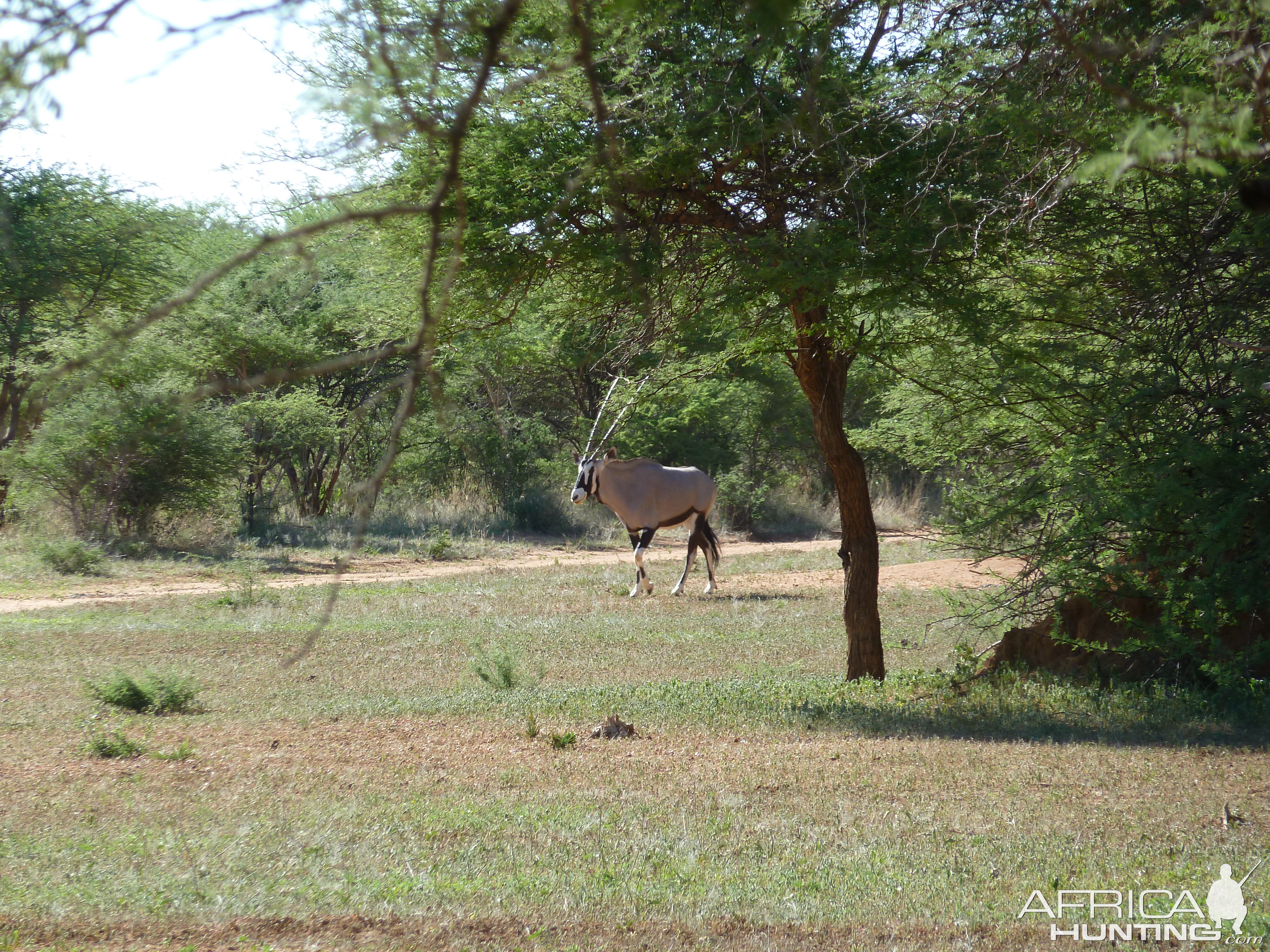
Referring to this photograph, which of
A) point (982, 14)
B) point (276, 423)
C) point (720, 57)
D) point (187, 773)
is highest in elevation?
point (982, 14)

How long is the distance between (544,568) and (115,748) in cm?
1500

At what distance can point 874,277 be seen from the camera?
8023 millimetres

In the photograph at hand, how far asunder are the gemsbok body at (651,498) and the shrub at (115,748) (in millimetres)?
10889

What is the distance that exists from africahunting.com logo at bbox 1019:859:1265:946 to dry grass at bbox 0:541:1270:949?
11cm

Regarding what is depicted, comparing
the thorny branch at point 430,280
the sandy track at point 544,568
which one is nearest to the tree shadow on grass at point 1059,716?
the sandy track at point 544,568

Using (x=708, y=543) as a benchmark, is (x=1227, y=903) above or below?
below

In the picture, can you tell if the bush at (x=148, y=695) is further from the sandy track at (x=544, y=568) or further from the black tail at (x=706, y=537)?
the black tail at (x=706, y=537)

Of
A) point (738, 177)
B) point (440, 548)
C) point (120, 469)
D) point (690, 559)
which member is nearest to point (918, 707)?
point (738, 177)

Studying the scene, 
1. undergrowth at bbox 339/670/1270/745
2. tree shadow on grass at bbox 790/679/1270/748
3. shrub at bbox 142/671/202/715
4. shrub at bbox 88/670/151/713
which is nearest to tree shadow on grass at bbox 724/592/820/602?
undergrowth at bbox 339/670/1270/745

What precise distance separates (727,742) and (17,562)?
50.9 ft

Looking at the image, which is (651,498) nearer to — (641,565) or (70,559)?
(641,565)

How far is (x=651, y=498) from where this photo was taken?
19109 mm

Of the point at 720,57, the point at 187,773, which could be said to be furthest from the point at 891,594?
the point at 187,773

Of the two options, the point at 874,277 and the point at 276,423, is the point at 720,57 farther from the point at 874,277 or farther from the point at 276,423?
the point at 276,423
